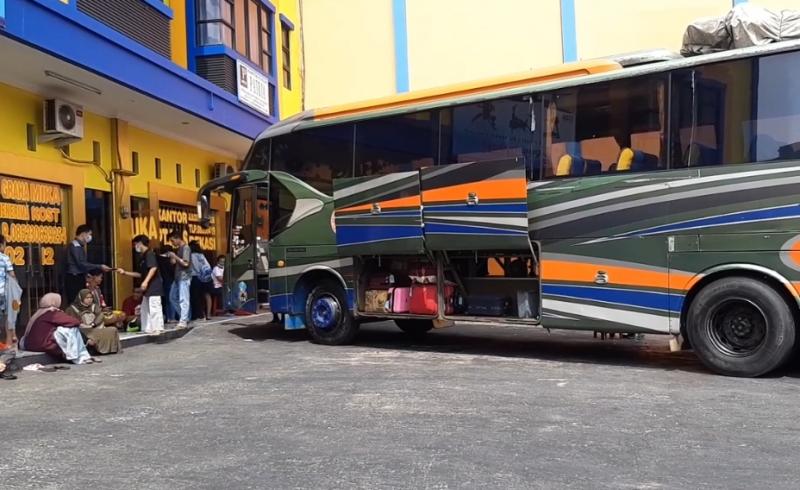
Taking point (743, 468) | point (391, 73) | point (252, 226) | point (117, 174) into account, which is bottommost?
point (743, 468)

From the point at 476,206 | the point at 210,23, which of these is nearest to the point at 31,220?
the point at 210,23

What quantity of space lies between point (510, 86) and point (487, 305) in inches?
110

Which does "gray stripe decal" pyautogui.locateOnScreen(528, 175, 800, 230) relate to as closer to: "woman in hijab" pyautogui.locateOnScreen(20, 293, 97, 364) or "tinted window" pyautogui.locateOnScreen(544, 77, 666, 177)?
"tinted window" pyautogui.locateOnScreen(544, 77, 666, 177)

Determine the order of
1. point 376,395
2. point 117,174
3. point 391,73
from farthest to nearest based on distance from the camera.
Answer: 1. point 391,73
2. point 117,174
3. point 376,395

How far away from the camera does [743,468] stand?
4469 mm

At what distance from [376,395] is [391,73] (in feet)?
57.0

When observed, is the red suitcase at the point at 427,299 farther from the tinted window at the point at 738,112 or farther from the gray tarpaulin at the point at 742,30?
the gray tarpaulin at the point at 742,30

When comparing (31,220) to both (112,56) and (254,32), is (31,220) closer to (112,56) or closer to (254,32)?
(112,56)

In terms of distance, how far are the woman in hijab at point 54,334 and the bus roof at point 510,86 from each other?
4.21 metres

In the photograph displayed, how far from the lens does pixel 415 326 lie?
11.7 m


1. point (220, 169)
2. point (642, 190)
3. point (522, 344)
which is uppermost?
point (220, 169)

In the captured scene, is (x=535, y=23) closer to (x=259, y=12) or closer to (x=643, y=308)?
(x=259, y=12)

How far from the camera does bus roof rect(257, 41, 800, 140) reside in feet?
25.0

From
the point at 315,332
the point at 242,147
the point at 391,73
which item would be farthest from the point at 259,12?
the point at 315,332
